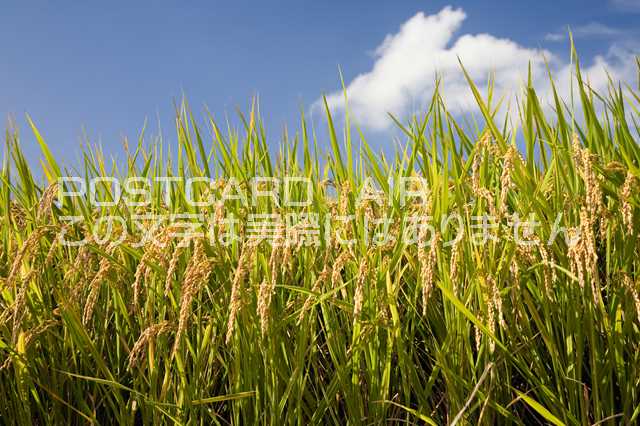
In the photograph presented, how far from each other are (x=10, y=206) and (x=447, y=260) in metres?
2.15

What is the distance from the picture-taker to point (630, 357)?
203cm

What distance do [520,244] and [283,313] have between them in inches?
32.3

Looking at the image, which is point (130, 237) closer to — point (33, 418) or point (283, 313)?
point (283, 313)

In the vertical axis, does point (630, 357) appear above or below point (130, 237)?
below

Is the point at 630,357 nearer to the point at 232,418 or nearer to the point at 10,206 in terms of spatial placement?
the point at 232,418

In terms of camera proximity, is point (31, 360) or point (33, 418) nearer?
point (31, 360)

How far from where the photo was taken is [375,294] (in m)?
2.10

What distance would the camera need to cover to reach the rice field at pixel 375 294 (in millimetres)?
1926

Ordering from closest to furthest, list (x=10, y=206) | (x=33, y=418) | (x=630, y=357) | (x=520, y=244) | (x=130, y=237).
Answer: (x=520, y=244) < (x=630, y=357) < (x=130, y=237) < (x=33, y=418) < (x=10, y=206)

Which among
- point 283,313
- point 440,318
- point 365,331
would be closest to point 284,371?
point 283,313

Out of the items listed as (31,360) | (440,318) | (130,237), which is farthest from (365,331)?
(31,360)

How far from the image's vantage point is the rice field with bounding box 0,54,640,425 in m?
1.93

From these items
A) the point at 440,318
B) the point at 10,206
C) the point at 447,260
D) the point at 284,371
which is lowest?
the point at 284,371

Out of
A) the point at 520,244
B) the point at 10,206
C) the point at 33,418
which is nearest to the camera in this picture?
the point at 520,244
